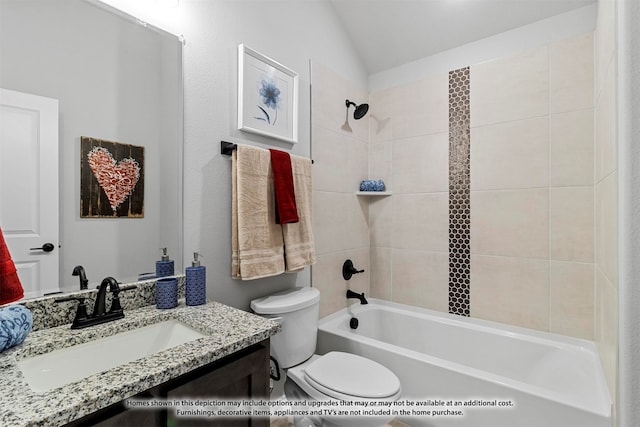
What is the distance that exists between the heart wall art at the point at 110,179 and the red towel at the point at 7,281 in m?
0.36

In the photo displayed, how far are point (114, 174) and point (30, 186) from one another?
9.7 inches

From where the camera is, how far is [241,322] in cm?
106

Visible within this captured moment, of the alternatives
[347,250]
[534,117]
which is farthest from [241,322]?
[534,117]

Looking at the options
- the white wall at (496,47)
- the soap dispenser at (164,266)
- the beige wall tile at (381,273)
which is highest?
the white wall at (496,47)

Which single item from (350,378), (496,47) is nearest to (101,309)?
(350,378)

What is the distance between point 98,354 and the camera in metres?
0.95

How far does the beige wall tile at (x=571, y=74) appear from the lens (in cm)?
173

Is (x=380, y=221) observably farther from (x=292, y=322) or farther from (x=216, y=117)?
(x=216, y=117)

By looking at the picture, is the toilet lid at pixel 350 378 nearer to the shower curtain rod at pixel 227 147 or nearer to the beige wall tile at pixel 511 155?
the shower curtain rod at pixel 227 147

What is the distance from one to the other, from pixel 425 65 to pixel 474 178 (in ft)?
3.08

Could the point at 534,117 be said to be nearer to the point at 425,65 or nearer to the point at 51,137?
the point at 425,65

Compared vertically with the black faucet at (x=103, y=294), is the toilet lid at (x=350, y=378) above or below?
below

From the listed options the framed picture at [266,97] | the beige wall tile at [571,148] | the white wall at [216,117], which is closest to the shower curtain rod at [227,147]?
the white wall at [216,117]

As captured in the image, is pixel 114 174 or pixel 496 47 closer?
pixel 114 174
